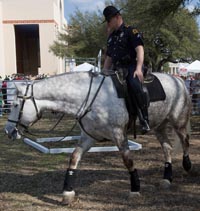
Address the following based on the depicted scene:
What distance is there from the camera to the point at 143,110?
519 centimetres

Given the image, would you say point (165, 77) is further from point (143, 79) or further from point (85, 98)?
point (85, 98)

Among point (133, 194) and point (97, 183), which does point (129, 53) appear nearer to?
point (133, 194)

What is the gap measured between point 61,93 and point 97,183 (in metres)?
1.75

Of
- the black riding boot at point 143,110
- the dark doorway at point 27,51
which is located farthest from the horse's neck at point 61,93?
the dark doorway at point 27,51

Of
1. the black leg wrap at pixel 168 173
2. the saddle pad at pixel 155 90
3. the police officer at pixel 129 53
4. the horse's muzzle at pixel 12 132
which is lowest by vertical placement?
the black leg wrap at pixel 168 173

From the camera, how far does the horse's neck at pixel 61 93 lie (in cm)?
500

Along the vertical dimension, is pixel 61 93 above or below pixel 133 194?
above

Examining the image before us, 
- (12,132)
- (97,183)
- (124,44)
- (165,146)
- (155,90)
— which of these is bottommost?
(97,183)

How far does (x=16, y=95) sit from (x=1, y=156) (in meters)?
3.97

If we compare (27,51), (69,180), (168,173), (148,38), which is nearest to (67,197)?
(69,180)

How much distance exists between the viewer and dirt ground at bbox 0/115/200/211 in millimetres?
5145

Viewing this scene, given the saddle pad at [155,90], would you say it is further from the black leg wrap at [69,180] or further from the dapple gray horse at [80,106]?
the black leg wrap at [69,180]

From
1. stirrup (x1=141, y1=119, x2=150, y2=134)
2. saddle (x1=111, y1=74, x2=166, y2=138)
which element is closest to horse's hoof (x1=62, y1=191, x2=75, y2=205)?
saddle (x1=111, y1=74, x2=166, y2=138)

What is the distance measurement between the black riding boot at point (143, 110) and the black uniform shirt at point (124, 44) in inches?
19.0
